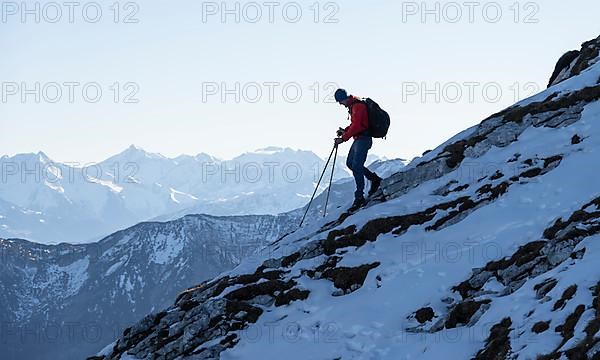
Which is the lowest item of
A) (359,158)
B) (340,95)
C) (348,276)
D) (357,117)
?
(348,276)

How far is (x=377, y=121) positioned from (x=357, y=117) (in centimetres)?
83

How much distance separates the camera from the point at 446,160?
3275 centimetres

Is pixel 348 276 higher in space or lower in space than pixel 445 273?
lower

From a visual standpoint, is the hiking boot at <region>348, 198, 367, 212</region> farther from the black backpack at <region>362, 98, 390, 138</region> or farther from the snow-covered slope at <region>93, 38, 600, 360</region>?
the black backpack at <region>362, 98, 390, 138</region>

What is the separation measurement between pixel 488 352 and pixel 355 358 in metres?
3.71

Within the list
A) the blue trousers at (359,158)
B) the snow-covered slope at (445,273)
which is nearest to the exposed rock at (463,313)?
the snow-covered slope at (445,273)

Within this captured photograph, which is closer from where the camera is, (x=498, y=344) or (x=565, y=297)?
(x=498, y=344)

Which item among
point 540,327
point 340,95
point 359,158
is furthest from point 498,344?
point 340,95

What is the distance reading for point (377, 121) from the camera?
98.9 ft

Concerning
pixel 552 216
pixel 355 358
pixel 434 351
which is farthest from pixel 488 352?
pixel 552 216

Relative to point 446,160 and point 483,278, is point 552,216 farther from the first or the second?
point 446,160

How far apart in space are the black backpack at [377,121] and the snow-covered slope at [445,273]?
113 inches

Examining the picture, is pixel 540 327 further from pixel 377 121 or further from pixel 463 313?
pixel 377 121

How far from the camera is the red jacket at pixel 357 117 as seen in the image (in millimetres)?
29953
